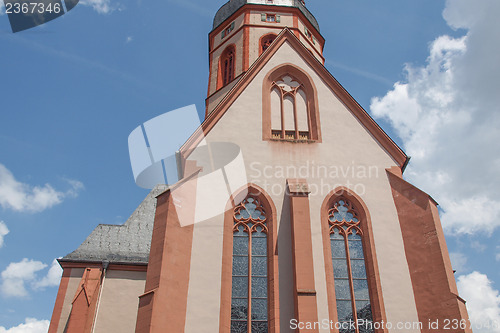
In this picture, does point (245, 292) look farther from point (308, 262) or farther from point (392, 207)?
point (392, 207)

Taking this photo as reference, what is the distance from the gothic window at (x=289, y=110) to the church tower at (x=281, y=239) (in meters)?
0.05

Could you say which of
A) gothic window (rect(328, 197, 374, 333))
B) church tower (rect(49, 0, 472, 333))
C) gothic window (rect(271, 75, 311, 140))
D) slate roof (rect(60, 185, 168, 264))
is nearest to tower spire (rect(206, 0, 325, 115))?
gothic window (rect(271, 75, 311, 140))

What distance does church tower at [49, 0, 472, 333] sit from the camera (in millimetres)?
12492

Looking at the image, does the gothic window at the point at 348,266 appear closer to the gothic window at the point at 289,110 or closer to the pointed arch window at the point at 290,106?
the pointed arch window at the point at 290,106

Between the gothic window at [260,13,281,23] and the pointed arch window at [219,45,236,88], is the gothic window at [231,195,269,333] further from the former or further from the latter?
the gothic window at [260,13,281,23]

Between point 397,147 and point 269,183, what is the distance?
17.1ft

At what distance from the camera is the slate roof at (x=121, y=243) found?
718 inches

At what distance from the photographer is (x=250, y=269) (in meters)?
13.4

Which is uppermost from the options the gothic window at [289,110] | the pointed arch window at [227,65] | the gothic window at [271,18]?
the gothic window at [271,18]

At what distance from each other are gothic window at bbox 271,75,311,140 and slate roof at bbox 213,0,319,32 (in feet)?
34.7

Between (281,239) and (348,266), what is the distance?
7.34 ft

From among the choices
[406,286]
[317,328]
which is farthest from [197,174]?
[406,286]

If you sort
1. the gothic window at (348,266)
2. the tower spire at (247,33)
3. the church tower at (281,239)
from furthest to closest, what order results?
the tower spire at (247,33) → the gothic window at (348,266) → the church tower at (281,239)

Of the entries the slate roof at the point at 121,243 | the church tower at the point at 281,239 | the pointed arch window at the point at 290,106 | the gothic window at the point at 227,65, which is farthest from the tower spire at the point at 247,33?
the slate roof at the point at 121,243
